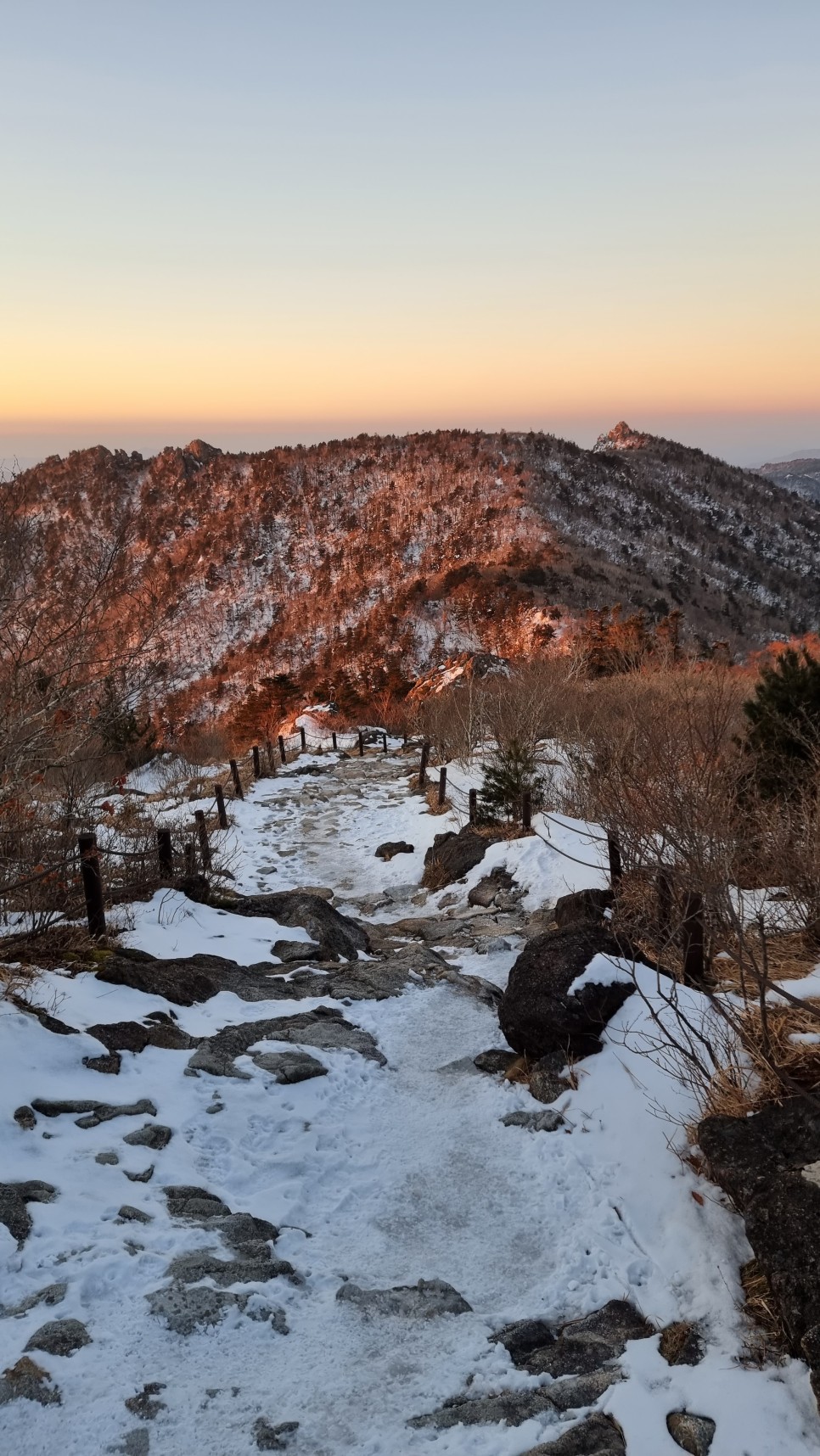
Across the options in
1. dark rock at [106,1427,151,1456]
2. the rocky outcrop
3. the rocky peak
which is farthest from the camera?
the rocky peak

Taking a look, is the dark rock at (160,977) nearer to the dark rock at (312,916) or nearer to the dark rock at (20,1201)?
the dark rock at (312,916)

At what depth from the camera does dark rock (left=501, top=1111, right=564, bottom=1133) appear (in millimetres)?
5594

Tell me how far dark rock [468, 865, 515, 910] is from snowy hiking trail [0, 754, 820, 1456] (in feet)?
14.0

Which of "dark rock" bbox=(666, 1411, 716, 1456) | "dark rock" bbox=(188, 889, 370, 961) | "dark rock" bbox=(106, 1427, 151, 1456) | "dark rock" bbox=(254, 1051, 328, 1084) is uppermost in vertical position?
"dark rock" bbox=(106, 1427, 151, 1456)

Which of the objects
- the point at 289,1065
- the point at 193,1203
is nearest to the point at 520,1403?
the point at 193,1203

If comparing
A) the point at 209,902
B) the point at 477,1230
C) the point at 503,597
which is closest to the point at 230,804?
the point at 209,902

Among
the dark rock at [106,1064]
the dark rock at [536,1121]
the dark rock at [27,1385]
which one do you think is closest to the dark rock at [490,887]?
the dark rock at [536,1121]

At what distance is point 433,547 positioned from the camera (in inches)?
3553

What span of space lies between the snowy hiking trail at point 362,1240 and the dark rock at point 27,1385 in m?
0.03

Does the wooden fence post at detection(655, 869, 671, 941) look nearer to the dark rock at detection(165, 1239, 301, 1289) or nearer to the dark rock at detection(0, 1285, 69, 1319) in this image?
the dark rock at detection(165, 1239, 301, 1289)

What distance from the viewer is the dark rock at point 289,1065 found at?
6082 mm

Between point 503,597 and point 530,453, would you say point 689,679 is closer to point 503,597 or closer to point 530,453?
point 503,597

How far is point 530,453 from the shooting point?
359ft

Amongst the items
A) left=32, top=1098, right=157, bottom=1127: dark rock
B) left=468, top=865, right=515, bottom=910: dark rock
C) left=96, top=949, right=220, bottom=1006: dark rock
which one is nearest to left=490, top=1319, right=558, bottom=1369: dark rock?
left=32, top=1098, right=157, bottom=1127: dark rock
